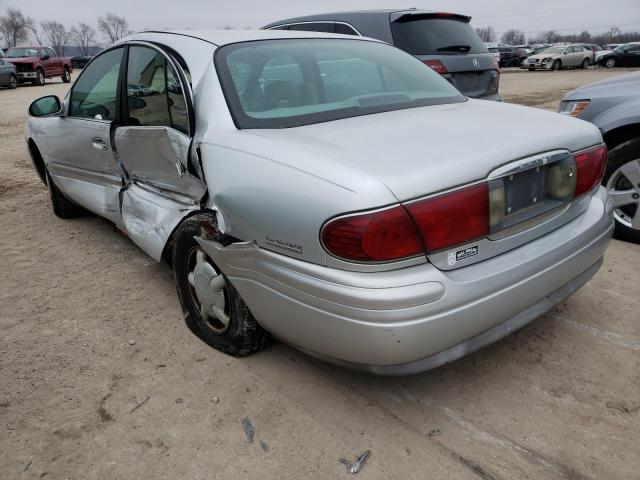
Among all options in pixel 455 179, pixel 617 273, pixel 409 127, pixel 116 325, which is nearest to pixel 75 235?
pixel 116 325

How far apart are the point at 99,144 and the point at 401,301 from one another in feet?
8.58

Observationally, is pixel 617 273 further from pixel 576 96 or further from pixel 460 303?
pixel 460 303

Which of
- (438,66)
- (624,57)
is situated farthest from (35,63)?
(624,57)

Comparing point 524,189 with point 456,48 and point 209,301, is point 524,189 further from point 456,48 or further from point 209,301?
point 456,48

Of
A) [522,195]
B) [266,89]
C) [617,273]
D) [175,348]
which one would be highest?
[266,89]

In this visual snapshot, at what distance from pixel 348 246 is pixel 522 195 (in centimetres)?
78

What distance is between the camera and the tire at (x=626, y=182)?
3.82 meters

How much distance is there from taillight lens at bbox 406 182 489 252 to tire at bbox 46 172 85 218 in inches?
160

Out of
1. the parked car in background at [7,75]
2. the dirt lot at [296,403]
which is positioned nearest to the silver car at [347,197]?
the dirt lot at [296,403]

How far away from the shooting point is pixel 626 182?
3.92 meters

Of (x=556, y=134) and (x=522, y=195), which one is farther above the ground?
(x=556, y=134)

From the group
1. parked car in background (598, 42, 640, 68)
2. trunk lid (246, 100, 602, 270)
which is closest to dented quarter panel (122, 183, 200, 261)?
trunk lid (246, 100, 602, 270)

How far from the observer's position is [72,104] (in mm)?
4047

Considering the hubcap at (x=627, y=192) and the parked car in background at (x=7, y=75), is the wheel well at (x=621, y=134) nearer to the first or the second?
the hubcap at (x=627, y=192)
